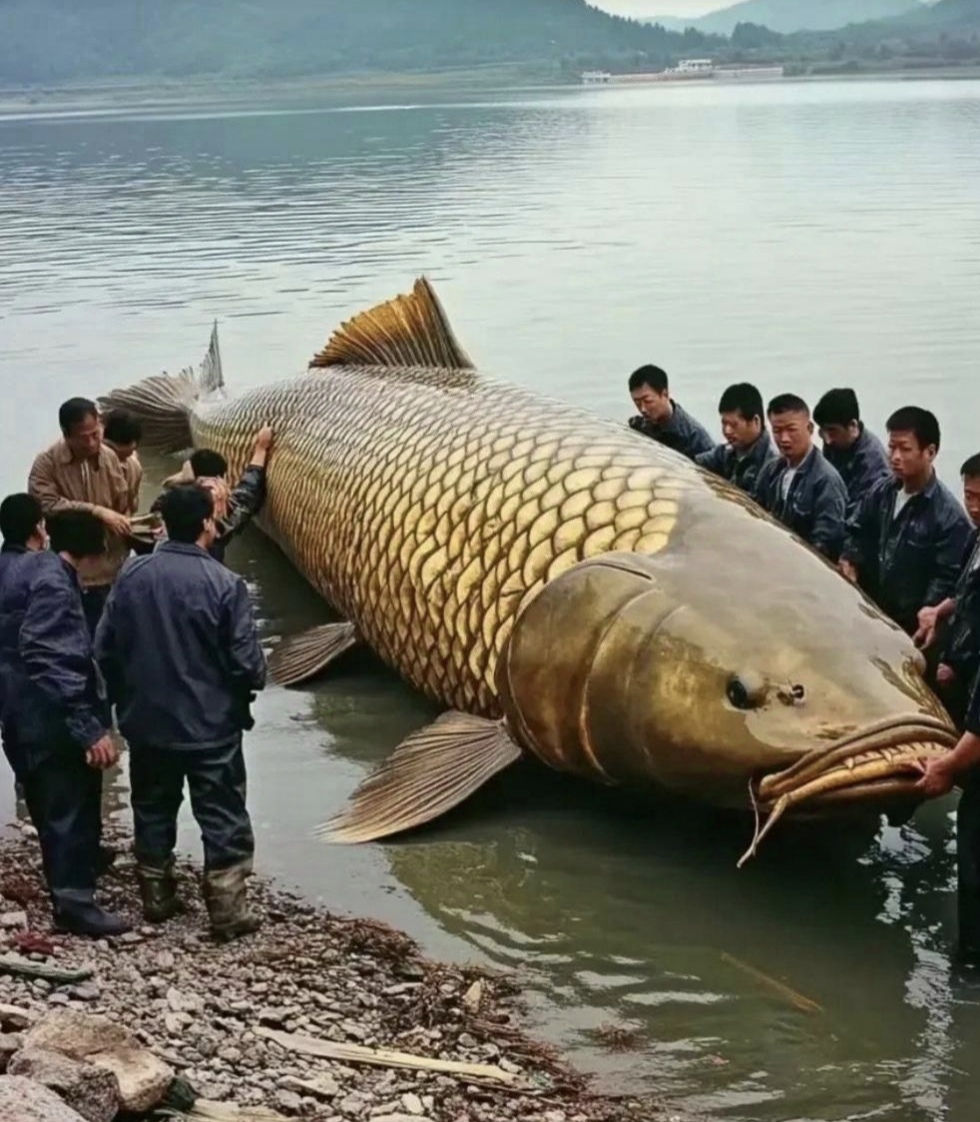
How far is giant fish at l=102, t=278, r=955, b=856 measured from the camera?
5.92 meters

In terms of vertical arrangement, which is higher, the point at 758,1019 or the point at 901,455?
the point at 901,455

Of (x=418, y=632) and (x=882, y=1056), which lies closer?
(x=882, y=1056)

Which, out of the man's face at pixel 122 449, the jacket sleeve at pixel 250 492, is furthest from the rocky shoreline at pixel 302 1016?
the jacket sleeve at pixel 250 492

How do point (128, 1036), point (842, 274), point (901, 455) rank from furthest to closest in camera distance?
point (842, 274)
point (901, 455)
point (128, 1036)

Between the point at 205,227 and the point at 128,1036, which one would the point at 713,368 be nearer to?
the point at 128,1036

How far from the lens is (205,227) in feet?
121

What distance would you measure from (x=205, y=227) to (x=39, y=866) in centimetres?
3177

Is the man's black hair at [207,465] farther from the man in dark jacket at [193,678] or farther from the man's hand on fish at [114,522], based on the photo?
the man in dark jacket at [193,678]

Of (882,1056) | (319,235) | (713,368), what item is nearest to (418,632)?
(882,1056)

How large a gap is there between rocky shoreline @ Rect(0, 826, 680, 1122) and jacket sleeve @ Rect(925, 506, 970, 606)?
2533 millimetres

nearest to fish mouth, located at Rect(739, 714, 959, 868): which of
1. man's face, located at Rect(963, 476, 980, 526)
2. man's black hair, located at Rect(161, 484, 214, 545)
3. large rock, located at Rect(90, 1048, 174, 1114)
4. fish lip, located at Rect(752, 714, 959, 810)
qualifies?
fish lip, located at Rect(752, 714, 959, 810)

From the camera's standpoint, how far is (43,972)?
557 cm

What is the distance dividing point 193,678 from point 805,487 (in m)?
3.30

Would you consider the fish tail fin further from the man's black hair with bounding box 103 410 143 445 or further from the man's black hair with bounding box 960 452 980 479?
the man's black hair with bounding box 960 452 980 479
